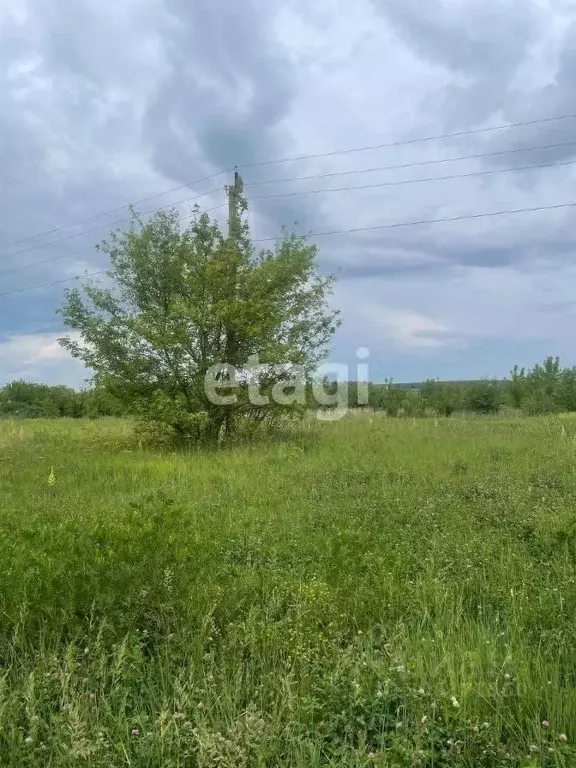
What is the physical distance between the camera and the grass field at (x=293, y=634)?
7.73 ft

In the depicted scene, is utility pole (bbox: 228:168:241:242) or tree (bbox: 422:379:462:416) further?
tree (bbox: 422:379:462:416)

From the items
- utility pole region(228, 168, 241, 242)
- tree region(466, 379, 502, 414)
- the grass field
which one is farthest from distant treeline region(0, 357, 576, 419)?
the grass field

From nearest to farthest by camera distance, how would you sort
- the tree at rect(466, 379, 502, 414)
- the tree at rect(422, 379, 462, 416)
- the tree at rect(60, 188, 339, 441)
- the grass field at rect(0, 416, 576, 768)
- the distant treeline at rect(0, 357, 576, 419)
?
the grass field at rect(0, 416, 576, 768) < the tree at rect(60, 188, 339, 441) < the distant treeline at rect(0, 357, 576, 419) < the tree at rect(422, 379, 462, 416) < the tree at rect(466, 379, 502, 414)

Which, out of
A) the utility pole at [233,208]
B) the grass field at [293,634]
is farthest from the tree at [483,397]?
the grass field at [293,634]

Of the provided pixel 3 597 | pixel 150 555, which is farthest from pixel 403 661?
pixel 3 597

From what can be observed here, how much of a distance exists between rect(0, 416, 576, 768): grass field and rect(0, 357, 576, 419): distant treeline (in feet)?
95.3

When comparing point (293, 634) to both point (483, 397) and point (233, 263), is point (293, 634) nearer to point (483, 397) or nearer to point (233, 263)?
point (233, 263)

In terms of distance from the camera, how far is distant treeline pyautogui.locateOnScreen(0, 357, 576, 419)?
38.1 metres

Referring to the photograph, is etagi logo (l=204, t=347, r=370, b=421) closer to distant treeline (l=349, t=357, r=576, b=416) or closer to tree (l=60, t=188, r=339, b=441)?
tree (l=60, t=188, r=339, b=441)

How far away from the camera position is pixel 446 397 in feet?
143

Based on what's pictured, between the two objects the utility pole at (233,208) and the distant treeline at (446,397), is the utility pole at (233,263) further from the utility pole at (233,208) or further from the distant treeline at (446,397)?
the distant treeline at (446,397)

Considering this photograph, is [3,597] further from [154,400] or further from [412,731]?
[154,400]

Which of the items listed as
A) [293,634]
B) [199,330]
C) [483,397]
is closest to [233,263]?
[199,330]

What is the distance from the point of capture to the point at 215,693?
2664mm
